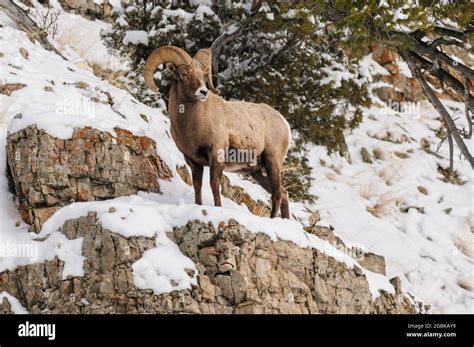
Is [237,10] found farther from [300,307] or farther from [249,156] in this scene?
[300,307]

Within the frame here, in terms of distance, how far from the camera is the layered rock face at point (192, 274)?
7.20m

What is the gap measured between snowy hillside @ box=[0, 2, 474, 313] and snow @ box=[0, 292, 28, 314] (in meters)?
0.29

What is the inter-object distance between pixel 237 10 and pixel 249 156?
5.84 metres

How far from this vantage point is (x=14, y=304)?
745 cm

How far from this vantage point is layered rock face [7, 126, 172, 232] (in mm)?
8297

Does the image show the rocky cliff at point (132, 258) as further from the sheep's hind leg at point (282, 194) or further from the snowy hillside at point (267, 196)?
the sheep's hind leg at point (282, 194)

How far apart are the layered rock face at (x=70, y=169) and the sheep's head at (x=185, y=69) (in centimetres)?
98

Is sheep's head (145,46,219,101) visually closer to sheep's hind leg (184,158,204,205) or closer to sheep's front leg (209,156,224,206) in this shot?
sheep's front leg (209,156,224,206)

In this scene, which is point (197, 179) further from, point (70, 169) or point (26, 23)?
point (26, 23)

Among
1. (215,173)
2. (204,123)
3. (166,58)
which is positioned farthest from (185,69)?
(215,173)

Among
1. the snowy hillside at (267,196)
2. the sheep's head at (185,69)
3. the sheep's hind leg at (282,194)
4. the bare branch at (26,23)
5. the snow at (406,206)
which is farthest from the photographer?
the snow at (406,206)

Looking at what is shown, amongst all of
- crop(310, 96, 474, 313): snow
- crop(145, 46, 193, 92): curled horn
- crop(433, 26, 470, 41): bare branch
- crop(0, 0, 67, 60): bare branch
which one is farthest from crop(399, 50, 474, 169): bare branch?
crop(0, 0, 67, 60): bare branch

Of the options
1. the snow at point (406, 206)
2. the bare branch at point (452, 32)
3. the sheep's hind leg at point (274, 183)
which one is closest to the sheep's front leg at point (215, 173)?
the sheep's hind leg at point (274, 183)
